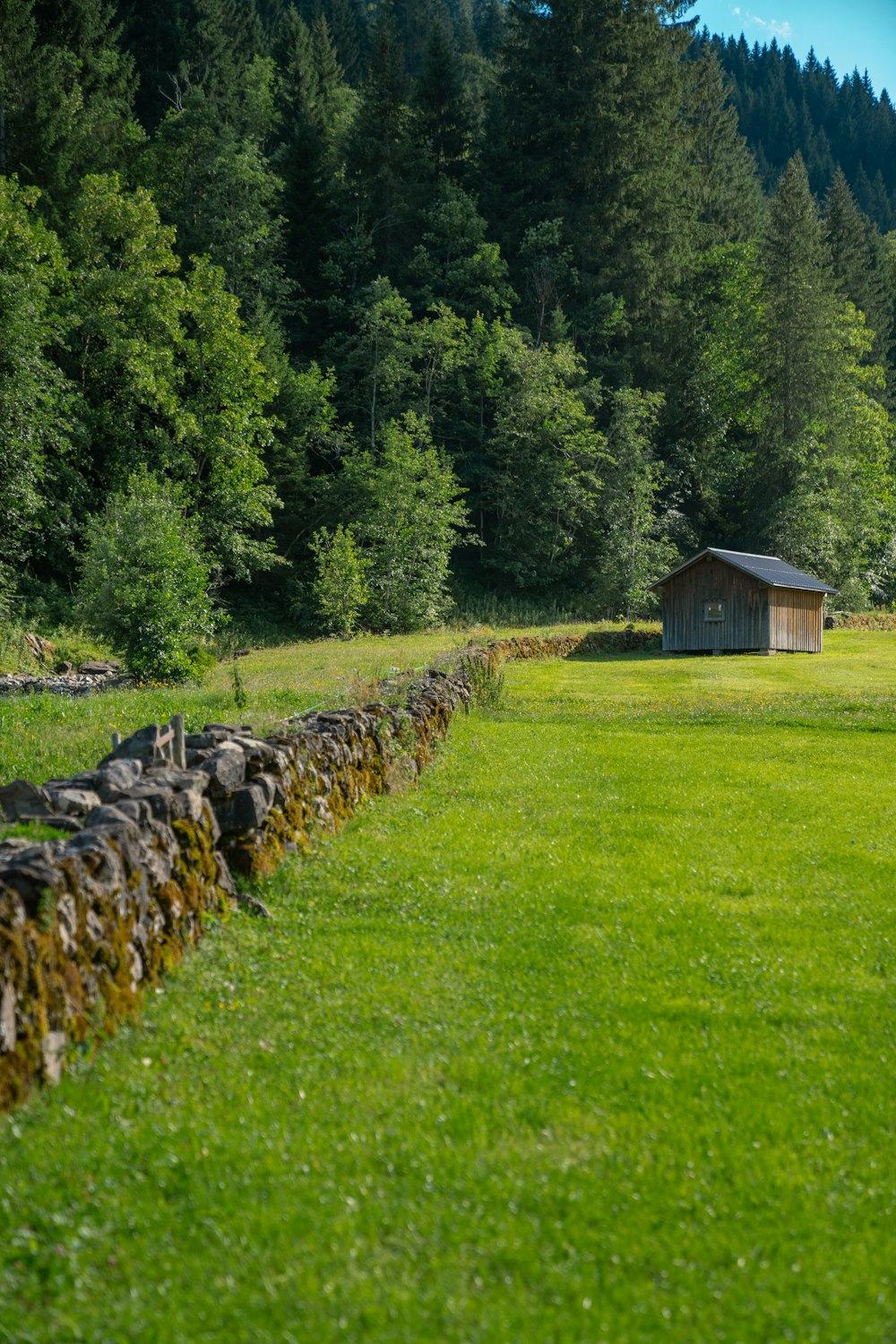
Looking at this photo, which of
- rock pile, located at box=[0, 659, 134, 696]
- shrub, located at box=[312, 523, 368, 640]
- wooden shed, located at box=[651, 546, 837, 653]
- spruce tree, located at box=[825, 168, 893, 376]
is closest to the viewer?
rock pile, located at box=[0, 659, 134, 696]

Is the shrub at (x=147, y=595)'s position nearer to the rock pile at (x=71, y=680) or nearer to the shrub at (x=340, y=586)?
the rock pile at (x=71, y=680)

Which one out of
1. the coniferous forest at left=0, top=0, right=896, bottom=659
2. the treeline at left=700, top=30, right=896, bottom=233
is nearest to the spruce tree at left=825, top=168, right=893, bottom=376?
the coniferous forest at left=0, top=0, right=896, bottom=659

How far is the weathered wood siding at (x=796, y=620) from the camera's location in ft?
131

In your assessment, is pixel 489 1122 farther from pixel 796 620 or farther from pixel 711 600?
pixel 796 620

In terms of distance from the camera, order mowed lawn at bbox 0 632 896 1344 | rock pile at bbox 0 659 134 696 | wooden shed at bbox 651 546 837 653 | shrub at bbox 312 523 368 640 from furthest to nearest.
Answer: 1. wooden shed at bbox 651 546 837 653
2. shrub at bbox 312 523 368 640
3. rock pile at bbox 0 659 134 696
4. mowed lawn at bbox 0 632 896 1344

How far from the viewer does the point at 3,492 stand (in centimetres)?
3038

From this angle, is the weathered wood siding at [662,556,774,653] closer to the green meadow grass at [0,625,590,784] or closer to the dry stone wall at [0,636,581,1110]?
the green meadow grass at [0,625,590,784]

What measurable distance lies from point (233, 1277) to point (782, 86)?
16097 centimetres

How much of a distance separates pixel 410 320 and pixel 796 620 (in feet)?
79.2

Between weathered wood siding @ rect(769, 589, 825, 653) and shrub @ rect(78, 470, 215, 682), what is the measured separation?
24.7 meters

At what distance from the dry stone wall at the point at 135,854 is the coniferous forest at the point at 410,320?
14.8m

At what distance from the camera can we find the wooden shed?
131 ft

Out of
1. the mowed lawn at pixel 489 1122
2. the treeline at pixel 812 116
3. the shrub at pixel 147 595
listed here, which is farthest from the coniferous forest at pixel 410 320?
the treeline at pixel 812 116

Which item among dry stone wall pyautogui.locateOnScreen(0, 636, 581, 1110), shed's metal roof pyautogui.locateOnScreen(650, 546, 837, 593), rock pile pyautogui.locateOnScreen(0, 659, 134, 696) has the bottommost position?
dry stone wall pyautogui.locateOnScreen(0, 636, 581, 1110)
